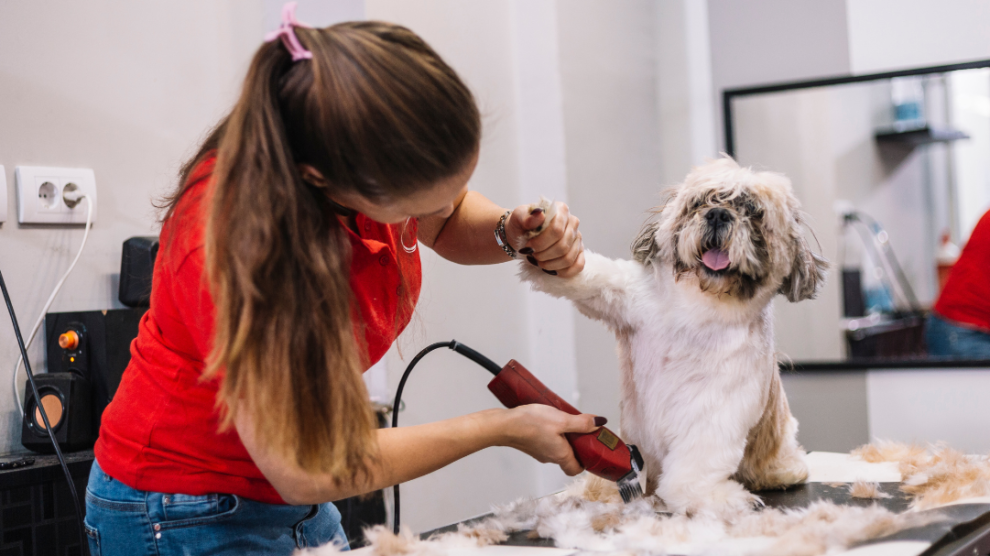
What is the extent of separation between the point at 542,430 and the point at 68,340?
0.98 m

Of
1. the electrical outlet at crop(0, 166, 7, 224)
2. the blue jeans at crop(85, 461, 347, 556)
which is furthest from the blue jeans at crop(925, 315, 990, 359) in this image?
the electrical outlet at crop(0, 166, 7, 224)

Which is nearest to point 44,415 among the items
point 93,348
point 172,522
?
point 93,348

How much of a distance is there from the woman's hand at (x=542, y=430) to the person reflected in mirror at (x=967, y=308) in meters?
1.79

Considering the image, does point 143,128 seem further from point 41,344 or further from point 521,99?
point 521,99

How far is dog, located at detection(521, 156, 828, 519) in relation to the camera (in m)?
1.02

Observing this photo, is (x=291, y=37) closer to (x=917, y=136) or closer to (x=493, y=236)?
(x=493, y=236)

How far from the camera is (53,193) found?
4.53ft

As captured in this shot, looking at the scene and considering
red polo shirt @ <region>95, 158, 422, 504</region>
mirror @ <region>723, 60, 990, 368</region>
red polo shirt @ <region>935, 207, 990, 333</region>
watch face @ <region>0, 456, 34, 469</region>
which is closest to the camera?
red polo shirt @ <region>95, 158, 422, 504</region>

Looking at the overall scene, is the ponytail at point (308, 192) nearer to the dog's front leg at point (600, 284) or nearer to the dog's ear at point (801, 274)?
the dog's front leg at point (600, 284)

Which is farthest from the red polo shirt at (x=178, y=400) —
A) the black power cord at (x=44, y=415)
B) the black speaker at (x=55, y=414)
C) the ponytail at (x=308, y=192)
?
the black speaker at (x=55, y=414)

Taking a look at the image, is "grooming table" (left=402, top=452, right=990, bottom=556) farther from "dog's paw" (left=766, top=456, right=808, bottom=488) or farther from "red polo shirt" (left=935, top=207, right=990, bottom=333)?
"red polo shirt" (left=935, top=207, right=990, bottom=333)

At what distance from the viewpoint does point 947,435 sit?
2.17m

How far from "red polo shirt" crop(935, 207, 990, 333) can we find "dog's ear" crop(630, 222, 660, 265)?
1.57 m

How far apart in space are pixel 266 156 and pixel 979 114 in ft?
7.64
